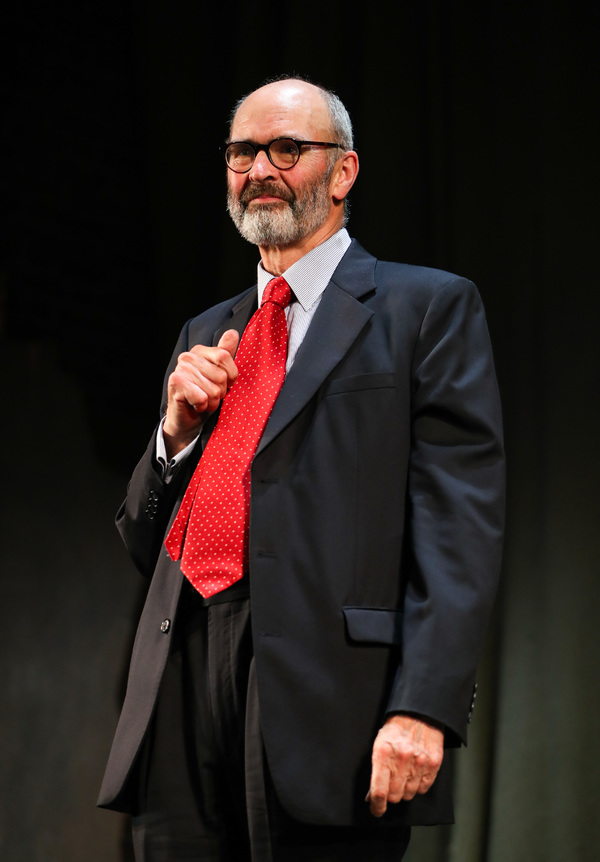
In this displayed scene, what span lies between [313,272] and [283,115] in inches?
10.3

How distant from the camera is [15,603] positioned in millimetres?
2334

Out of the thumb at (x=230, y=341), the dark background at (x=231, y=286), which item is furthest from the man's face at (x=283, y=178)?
the dark background at (x=231, y=286)

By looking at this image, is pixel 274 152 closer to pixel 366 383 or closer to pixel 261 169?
pixel 261 169

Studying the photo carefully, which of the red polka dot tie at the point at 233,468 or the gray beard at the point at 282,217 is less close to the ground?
the gray beard at the point at 282,217

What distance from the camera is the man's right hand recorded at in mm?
1318

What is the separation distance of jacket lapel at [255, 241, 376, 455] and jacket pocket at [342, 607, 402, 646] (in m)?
0.25

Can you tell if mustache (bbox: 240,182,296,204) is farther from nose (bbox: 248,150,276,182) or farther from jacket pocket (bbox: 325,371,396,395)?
jacket pocket (bbox: 325,371,396,395)

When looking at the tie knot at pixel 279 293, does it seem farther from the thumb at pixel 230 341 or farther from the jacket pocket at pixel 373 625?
the jacket pocket at pixel 373 625

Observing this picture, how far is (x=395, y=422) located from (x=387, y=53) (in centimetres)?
126

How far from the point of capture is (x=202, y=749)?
1.30 metres

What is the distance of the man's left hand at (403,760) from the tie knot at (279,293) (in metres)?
0.64

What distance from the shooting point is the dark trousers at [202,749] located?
4.20 feet

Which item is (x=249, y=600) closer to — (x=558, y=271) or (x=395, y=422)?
(x=395, y=422)

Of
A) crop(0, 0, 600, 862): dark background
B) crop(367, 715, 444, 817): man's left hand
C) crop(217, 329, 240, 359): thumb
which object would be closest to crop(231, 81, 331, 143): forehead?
crop(217, 329, 240, 359): thumb
